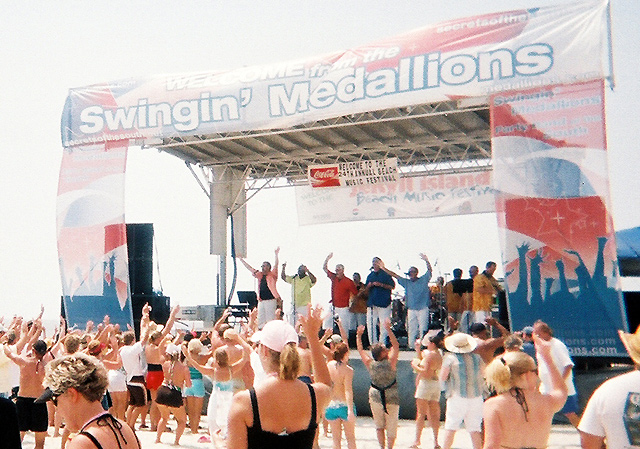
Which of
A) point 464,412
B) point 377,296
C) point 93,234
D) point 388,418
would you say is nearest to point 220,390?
point 388,418

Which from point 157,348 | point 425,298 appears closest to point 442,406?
point 425,298

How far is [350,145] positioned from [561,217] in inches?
259

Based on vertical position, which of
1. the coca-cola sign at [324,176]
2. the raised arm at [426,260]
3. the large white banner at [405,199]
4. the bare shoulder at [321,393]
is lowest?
the bare shoulder at [321,393]

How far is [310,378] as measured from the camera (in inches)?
197

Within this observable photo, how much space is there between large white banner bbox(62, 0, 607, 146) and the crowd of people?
10.5 ft

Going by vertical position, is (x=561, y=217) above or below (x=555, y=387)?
above

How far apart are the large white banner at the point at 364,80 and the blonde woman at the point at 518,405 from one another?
20.5 ft

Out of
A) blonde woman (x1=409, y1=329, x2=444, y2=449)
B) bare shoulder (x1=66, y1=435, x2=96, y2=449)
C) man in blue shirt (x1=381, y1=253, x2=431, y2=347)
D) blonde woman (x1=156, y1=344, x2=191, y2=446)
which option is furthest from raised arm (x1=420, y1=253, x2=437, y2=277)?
bare shoulder (x1=66, y1=435, x2=96, y2=449)

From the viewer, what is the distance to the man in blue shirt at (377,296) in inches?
485

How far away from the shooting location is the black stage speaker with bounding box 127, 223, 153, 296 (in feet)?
49.2

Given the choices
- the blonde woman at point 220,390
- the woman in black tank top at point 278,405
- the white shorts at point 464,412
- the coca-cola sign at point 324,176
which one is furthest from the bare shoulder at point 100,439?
the coca-cola sign at point 324,176

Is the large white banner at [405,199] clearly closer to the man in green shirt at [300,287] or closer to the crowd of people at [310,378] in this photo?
the crowd of people at [310,378]

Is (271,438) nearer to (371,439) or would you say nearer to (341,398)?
(341,398)

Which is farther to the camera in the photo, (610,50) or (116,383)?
(610,50)
